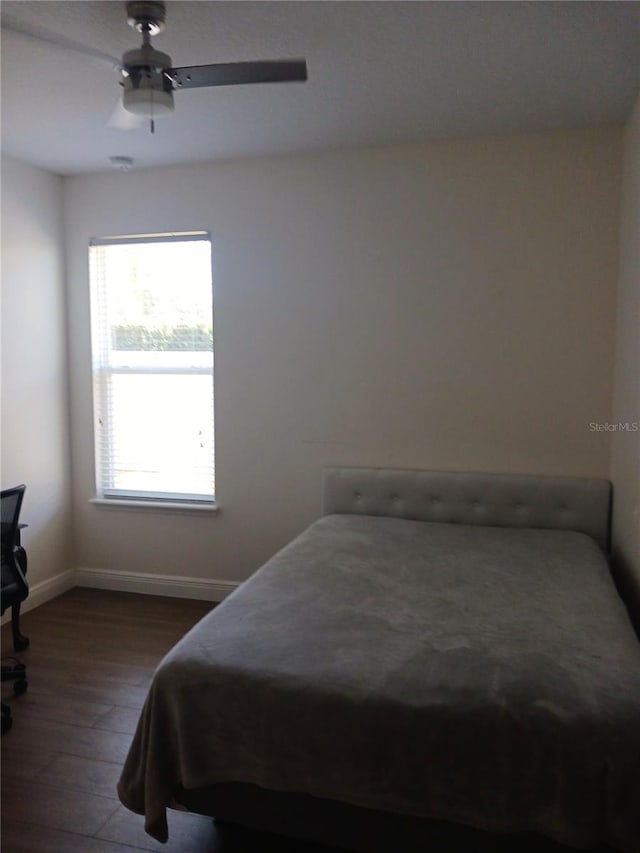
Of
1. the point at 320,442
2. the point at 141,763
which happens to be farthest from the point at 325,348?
the point at 141,763

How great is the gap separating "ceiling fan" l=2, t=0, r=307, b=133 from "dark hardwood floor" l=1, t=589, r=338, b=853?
7.83 ft

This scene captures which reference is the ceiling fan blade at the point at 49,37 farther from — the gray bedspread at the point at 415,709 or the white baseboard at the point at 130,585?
the white baseboard at the point at 130,585

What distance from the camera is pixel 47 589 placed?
418cm

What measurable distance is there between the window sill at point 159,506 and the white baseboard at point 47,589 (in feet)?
1.71

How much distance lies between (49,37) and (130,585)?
320cm

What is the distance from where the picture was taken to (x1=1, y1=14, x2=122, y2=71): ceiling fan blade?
213 centimetres

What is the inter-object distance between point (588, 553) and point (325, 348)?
5.89 ft

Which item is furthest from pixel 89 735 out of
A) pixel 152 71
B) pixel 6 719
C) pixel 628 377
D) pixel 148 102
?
pixel 628 377

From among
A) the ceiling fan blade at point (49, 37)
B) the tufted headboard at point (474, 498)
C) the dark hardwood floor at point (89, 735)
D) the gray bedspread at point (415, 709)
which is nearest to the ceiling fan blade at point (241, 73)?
the ceiling fan blade at point (49, 37)

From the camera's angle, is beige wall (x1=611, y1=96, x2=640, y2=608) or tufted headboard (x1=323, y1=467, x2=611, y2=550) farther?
tufted headboard (x1=323, y1=467, x2=611, y2=550)

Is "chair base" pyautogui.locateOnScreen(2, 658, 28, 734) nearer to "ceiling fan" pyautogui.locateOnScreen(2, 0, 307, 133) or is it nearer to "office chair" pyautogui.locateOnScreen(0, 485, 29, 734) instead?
"office chair" pyautogui.locateOnScreen(0, 485, 29, 734)

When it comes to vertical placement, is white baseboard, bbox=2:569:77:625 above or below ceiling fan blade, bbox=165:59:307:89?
below

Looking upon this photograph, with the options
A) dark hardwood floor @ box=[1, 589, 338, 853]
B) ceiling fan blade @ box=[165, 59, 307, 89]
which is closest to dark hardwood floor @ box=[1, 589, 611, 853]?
dark hardwood floor @ box=[1, 589, 338, 853]

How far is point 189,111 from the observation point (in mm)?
3062
